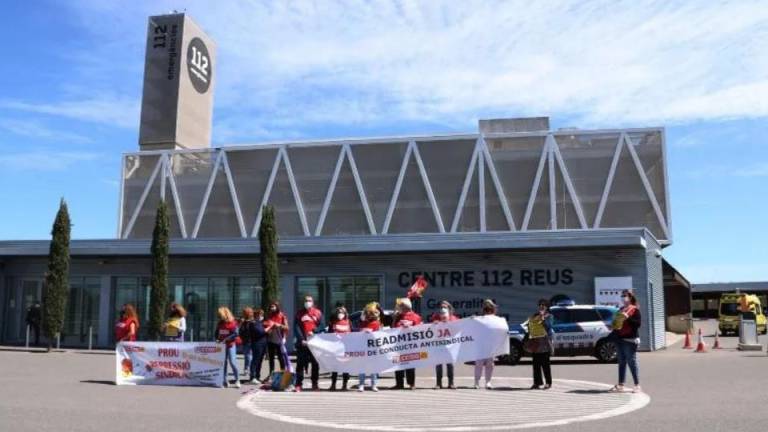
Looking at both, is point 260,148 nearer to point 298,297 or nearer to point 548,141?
point 548,141

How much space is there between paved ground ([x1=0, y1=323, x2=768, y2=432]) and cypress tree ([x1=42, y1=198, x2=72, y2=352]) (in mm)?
11370

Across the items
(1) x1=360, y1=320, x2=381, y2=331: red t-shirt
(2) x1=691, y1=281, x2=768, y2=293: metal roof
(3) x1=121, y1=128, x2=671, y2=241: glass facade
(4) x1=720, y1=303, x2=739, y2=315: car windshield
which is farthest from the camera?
(2) x1=691, y1=281, x2=768, y2=293: metal roof

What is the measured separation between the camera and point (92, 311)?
30.7 meters

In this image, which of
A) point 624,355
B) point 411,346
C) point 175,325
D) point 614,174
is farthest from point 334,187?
point 624,355

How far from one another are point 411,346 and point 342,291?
15.1 meters

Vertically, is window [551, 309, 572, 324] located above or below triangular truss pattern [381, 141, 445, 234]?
below

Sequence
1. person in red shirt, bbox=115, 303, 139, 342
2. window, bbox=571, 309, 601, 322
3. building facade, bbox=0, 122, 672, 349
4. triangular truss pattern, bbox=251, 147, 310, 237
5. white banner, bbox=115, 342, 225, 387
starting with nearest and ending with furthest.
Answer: white banner, bbox=115, 342, 225, 387 → person in red shirt, bbox=115, 303, 139, 342 → window, bbox=571, 309, 601, 322 → building facade, bbox=0, 122, 672, 349 → triangular truss pattern, bbox=251, 147, 310, 237

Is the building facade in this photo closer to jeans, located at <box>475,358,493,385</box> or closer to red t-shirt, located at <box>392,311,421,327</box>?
red t-shirt, located at <box>392,311,421,327</box>

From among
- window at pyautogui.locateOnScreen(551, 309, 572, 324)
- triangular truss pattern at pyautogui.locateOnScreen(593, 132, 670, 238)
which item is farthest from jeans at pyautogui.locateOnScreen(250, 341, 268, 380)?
triangular truss pattern at pyautogui.locateOnScreen(593, 132, 670, 238)

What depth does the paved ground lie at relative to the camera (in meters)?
9.20

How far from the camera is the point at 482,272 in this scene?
27.8 meters

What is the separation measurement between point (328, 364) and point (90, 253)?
762 inches

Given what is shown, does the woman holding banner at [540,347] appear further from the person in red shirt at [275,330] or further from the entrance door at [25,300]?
the entrance door at [25,300]

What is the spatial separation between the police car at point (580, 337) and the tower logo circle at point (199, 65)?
59412 mm
